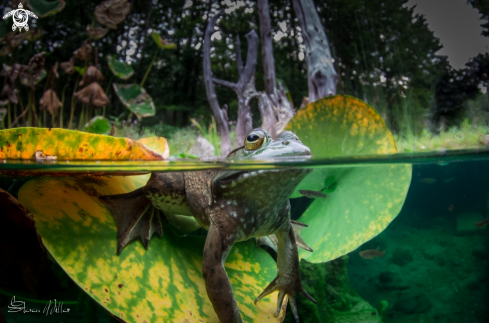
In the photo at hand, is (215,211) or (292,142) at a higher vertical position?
(292,142)

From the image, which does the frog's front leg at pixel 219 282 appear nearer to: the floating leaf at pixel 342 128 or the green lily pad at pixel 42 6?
the floating leaf at pixel 342 128

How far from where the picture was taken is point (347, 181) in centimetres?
214

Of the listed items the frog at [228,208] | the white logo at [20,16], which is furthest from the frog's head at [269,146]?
the white logo at [20,16]

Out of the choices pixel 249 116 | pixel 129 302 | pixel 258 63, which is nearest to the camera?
pixel 129 302

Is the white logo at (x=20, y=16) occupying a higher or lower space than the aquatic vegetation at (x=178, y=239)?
higher

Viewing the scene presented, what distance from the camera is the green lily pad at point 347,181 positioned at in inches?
74.6

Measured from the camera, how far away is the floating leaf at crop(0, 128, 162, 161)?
133 centimetres

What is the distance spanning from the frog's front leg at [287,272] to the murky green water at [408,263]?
0.18m

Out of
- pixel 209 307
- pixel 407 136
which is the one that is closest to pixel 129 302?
pixel 209 307

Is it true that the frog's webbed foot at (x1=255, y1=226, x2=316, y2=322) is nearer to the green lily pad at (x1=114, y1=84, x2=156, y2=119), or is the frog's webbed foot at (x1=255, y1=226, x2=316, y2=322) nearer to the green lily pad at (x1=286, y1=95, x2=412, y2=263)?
the green lily pad at (x1=286, y1=95, x2=412, y2=263)

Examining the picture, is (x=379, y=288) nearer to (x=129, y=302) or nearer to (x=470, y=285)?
(x=470, y=285)

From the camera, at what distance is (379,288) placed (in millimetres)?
2092

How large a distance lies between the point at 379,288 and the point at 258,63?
526 cm

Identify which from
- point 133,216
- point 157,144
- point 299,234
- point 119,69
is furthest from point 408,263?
point 119,69
